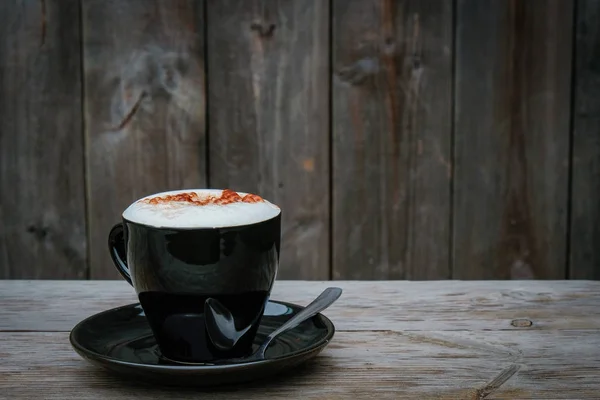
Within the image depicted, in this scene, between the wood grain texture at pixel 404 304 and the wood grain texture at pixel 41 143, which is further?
the wood grain texture at pixel 41 143

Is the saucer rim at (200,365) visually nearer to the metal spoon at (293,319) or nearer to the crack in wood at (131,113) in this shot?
the metal spoon at (293,319)

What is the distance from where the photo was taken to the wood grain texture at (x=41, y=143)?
4.15ft

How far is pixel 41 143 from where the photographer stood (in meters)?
1.29

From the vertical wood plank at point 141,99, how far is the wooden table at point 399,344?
0.45m

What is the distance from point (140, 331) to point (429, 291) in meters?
0.31

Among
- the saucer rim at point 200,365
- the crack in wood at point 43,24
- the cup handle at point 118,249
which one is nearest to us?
the saucer rim at point 200,365

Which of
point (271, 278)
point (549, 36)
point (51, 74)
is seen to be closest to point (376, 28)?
point (549, 36)

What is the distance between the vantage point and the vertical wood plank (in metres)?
1.26

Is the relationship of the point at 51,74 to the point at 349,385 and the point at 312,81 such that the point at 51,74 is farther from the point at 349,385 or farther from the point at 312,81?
the point at 349,385

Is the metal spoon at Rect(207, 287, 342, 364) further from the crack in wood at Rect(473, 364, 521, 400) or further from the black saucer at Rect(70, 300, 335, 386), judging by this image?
the crack in wood at Rect(473, 364, 521, 400)

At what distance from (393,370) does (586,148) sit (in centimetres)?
81

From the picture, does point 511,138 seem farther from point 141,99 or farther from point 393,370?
point 393,370

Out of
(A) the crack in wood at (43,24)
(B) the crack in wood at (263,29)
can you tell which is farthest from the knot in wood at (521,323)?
(A) the crack in wood at (43,24)

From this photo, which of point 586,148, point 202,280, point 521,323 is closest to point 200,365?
point 202,280
